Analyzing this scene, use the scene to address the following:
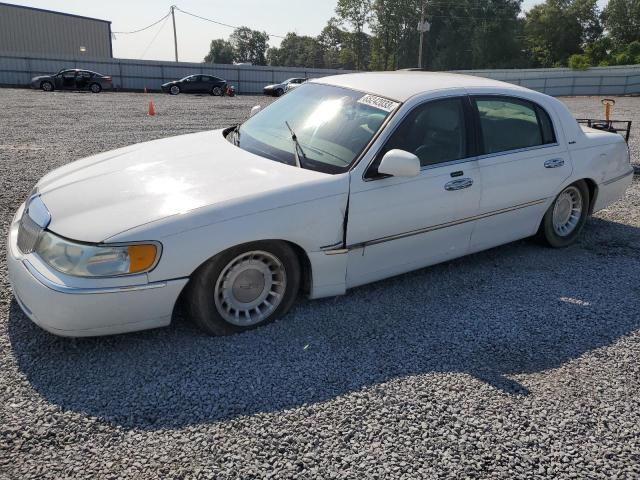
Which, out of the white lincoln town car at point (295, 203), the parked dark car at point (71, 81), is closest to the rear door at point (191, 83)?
the parked dark car at point (71, 81)

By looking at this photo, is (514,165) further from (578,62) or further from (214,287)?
(578,62)

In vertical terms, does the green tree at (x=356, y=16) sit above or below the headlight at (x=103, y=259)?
above

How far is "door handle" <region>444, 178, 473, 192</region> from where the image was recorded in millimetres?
4102

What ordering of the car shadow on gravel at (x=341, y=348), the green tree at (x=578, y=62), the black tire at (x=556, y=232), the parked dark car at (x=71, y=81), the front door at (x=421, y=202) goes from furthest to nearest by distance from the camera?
the green tree at (x=578, y=62)
the parked dark car at (x=71, y=81)
the black tire at (x=556, y=232)
the front door at (x=421, y=202)
the car shadow on gravel at (x=341, y=348)

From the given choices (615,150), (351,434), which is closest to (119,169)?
(351,434)

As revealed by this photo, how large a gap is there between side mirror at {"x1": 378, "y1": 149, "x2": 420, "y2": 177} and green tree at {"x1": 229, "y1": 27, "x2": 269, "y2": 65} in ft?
392

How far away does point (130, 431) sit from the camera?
263cm

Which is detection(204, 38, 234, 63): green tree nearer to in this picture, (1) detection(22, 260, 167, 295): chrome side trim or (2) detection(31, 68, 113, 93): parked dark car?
(2) detection(31, 68, 113, 93): parked dark car

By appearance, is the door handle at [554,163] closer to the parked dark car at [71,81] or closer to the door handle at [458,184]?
the door handle at [458,184]

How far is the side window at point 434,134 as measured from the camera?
3.94 meters

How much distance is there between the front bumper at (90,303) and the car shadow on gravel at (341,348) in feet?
0.75

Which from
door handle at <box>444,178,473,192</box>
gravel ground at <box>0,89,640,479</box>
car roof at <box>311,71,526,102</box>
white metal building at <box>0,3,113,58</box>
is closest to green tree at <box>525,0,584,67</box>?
white metal building at <box>0,3,113,58</box>

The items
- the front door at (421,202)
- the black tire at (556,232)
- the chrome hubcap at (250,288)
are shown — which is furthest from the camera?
the black tire at (556,232)

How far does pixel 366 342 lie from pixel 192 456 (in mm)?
1374
